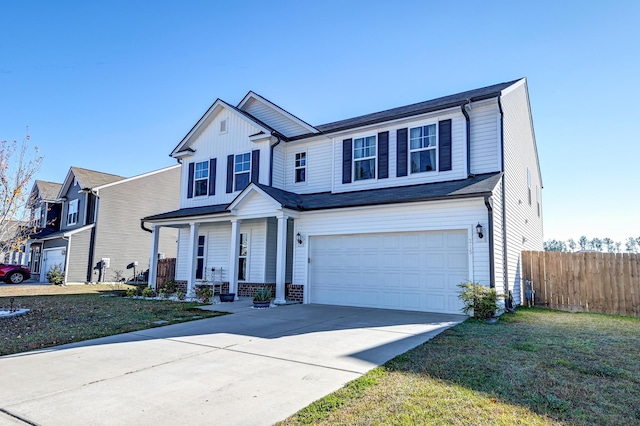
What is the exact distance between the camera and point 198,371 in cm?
518

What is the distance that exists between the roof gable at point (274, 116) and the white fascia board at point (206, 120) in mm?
1153

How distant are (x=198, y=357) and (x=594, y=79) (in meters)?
12.9

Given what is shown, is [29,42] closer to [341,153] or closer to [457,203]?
[341,153]

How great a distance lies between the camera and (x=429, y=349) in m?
6.08

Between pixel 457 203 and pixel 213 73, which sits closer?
pixel 457 203

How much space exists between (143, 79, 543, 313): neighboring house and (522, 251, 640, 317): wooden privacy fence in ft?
2.83

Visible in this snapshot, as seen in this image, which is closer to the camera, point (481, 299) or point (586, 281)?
point (481, 299)

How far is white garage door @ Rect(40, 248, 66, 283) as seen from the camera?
23.8m

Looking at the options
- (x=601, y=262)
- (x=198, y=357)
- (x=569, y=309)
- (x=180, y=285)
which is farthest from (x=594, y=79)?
(x=180, y=285)

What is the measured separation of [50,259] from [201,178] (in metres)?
15.8

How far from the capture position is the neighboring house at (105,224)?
75.0 feet

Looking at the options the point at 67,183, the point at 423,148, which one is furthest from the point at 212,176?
the point at 67,183

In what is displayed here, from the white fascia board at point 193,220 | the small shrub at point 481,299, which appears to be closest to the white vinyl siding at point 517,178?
the small shrub at point 481,299

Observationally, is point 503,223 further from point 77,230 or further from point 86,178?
point 86,178
